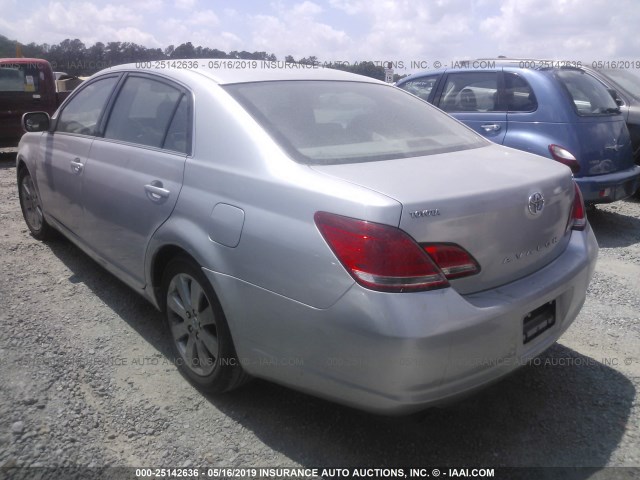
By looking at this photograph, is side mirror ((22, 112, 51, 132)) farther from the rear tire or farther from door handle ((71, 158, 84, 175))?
door handle ((71, 158, 84, 175))

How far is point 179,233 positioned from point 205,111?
602mm

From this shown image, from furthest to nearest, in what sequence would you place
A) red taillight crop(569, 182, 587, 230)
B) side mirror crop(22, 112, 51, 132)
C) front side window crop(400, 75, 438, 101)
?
front side window crop(400, 75, 438, 101) < side mirror crop(22, 112, 51, 132) < red taillight crop(569, 182, 587, 230)

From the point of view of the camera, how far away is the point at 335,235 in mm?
2043

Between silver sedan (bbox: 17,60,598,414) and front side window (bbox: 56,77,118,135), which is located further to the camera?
front side window (bbox: 56,77,118,135)

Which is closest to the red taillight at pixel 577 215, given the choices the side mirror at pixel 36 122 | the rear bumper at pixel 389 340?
the rear bumper at pixel 389 340

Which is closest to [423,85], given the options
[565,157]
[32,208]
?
[565,157]

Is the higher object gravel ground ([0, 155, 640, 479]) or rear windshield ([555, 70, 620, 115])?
rear windshield ([555, 70, 620, 115])

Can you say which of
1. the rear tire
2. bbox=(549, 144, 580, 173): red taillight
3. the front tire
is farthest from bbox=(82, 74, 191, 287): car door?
bbox=(549, 144, 580, 173): red taillight

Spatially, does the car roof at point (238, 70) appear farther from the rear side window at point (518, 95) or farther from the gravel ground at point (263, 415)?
the rear side window at point (518, 95)

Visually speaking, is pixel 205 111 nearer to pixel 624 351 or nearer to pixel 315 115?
pixel 315 115

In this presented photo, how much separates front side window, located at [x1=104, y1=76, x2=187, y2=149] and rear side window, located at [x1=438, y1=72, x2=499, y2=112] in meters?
3.85

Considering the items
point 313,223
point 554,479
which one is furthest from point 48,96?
point 554,479

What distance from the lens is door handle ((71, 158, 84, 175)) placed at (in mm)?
3744

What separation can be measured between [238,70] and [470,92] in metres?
3.83
